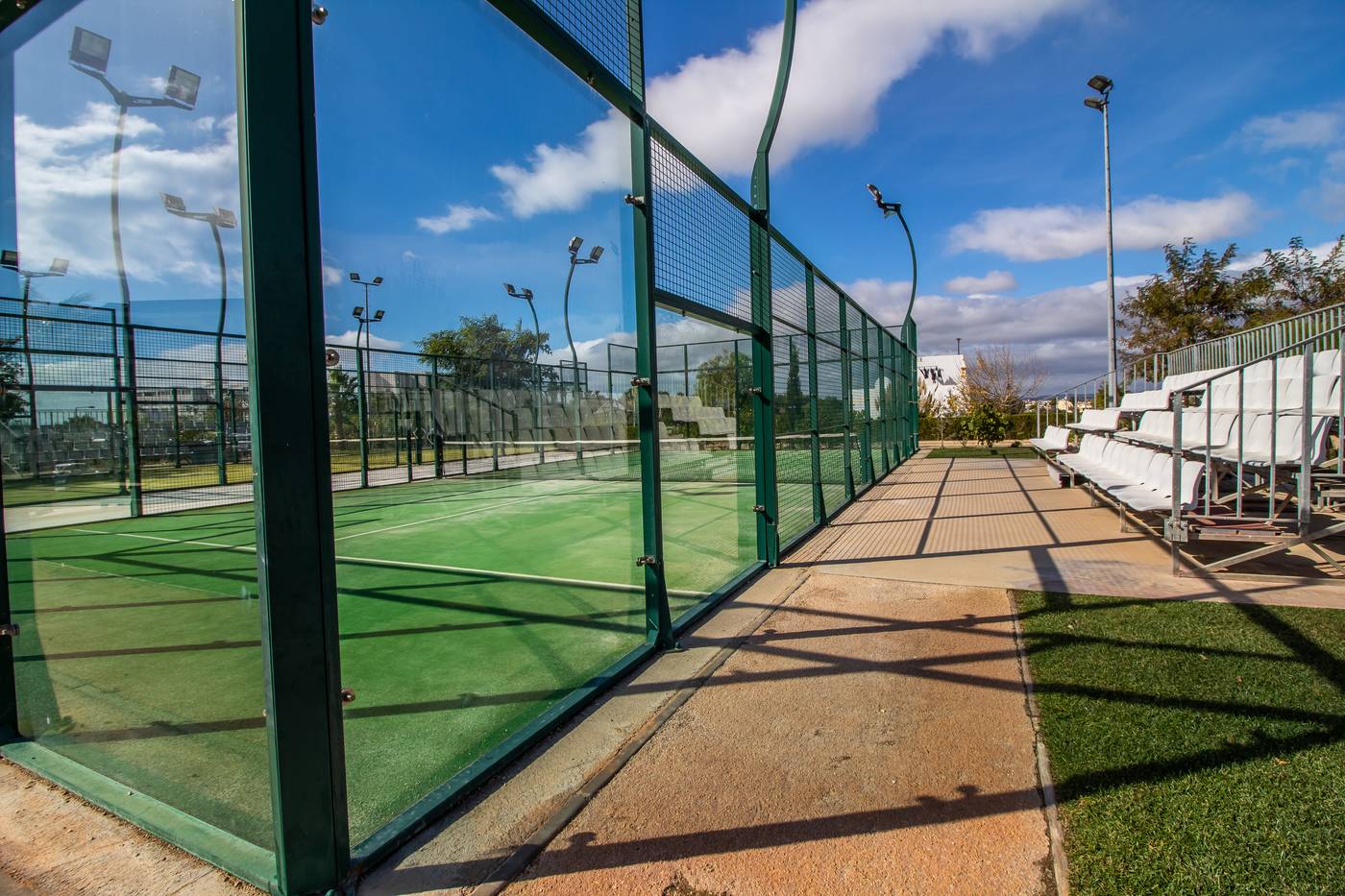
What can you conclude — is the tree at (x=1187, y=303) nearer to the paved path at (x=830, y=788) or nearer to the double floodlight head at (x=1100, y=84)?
the double floodlight head at (x=1100, y=84)

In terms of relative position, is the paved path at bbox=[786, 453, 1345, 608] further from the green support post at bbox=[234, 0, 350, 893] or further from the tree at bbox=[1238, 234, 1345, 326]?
the tree at bbox=[1238, 234, 1345, 326]

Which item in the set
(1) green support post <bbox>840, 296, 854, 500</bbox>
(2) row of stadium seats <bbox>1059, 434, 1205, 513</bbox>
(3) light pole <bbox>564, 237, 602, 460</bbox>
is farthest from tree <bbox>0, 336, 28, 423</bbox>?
(1) green support post <bbox>840, 296, 854, 500</bbox>

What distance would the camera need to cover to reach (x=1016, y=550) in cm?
553

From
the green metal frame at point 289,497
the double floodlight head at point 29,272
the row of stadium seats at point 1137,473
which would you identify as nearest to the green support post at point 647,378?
→ the green metal frame at point 289,497

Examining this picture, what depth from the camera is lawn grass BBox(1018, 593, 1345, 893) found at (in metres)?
1.66

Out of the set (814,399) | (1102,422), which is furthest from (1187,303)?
(814,399)

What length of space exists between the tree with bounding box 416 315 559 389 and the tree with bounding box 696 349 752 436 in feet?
5.35

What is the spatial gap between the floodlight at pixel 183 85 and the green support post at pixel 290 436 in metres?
0.42

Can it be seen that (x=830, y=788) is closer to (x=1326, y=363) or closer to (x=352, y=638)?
(x=352, y=638)

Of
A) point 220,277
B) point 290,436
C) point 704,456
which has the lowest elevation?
point 704,456

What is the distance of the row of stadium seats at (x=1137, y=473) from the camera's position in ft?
16.0

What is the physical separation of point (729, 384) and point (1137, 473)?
4394 mm

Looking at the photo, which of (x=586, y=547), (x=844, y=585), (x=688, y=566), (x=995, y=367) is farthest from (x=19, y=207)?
(x=995, y=367)

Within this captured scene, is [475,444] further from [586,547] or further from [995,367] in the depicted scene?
[995,367]
